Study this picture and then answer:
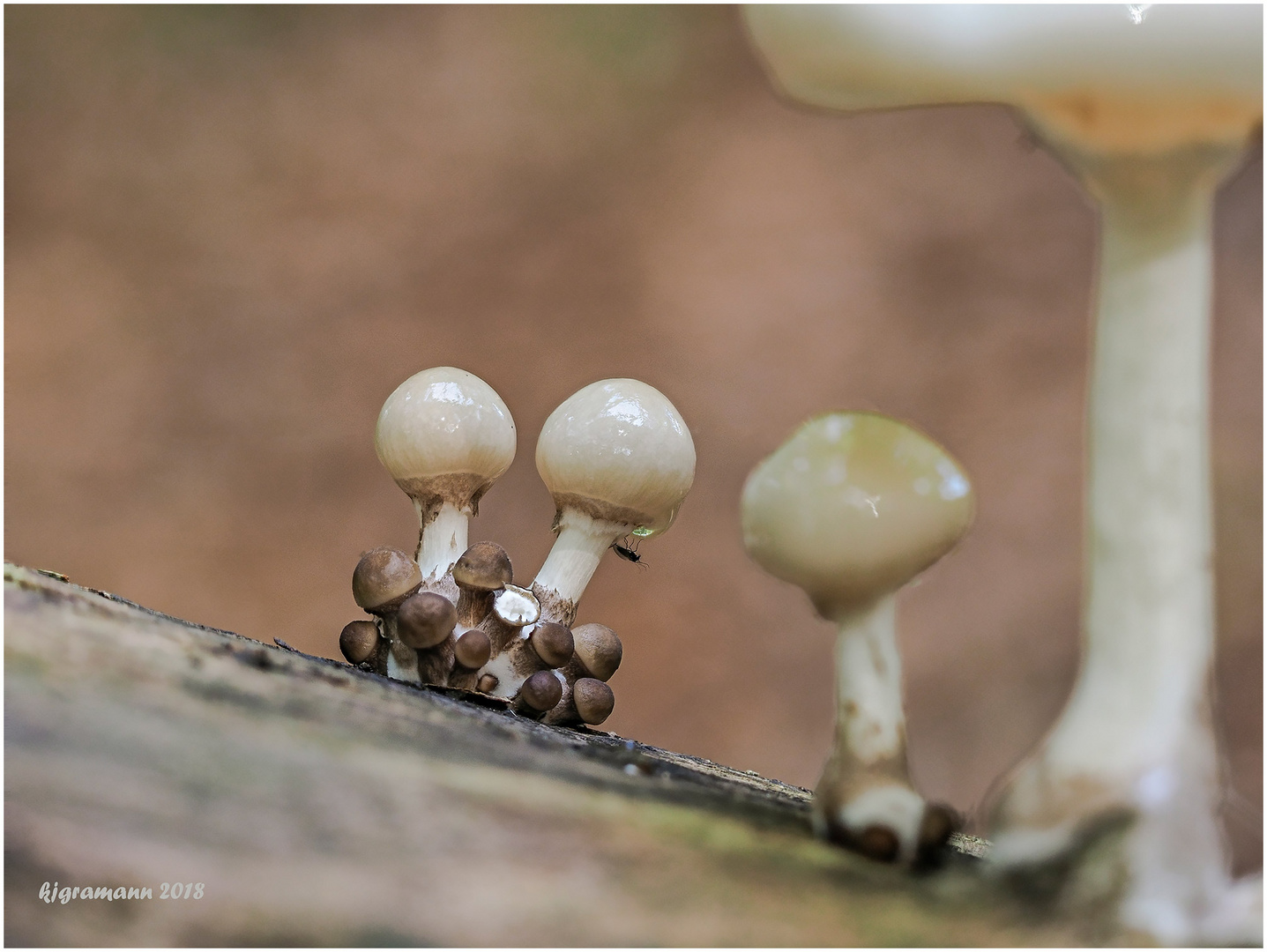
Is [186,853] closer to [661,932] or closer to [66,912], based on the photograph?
[66,912]

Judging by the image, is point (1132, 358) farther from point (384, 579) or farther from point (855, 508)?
point (384, 579)

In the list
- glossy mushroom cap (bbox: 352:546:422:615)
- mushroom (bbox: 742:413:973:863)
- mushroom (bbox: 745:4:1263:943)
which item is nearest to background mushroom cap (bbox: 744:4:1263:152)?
mushroom (bbox: 745:4:1263:943)

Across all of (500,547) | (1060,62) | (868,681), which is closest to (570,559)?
(500,547)

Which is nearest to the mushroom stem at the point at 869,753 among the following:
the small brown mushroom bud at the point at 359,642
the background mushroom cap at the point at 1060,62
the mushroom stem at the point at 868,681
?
the mushroom stem at the point at 868,681

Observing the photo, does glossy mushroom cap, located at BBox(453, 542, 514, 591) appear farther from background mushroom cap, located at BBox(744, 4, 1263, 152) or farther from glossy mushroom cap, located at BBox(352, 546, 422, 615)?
background mushroom cap, located at BBox(744, 4, 1263, 152)

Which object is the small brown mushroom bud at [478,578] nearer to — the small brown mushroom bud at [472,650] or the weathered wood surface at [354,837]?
the small brown mushroom bud at [472,650]

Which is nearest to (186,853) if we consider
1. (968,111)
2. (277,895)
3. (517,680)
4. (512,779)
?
(277,895)

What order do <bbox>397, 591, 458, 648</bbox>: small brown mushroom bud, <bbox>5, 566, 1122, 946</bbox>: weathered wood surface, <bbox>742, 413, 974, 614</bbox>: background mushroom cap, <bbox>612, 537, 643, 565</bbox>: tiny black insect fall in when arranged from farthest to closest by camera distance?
<bbox>612, 537, 643, 565</bbox>: tiny black insect
<bbox>397, 591, 458, 648</bbox>: small brown mushroom bud
<bbox>742, 413, 974, 614</bbox>: background mushroom cap
<bbox>5, 566, 1122, 946</bbox>: weathered wood surface
